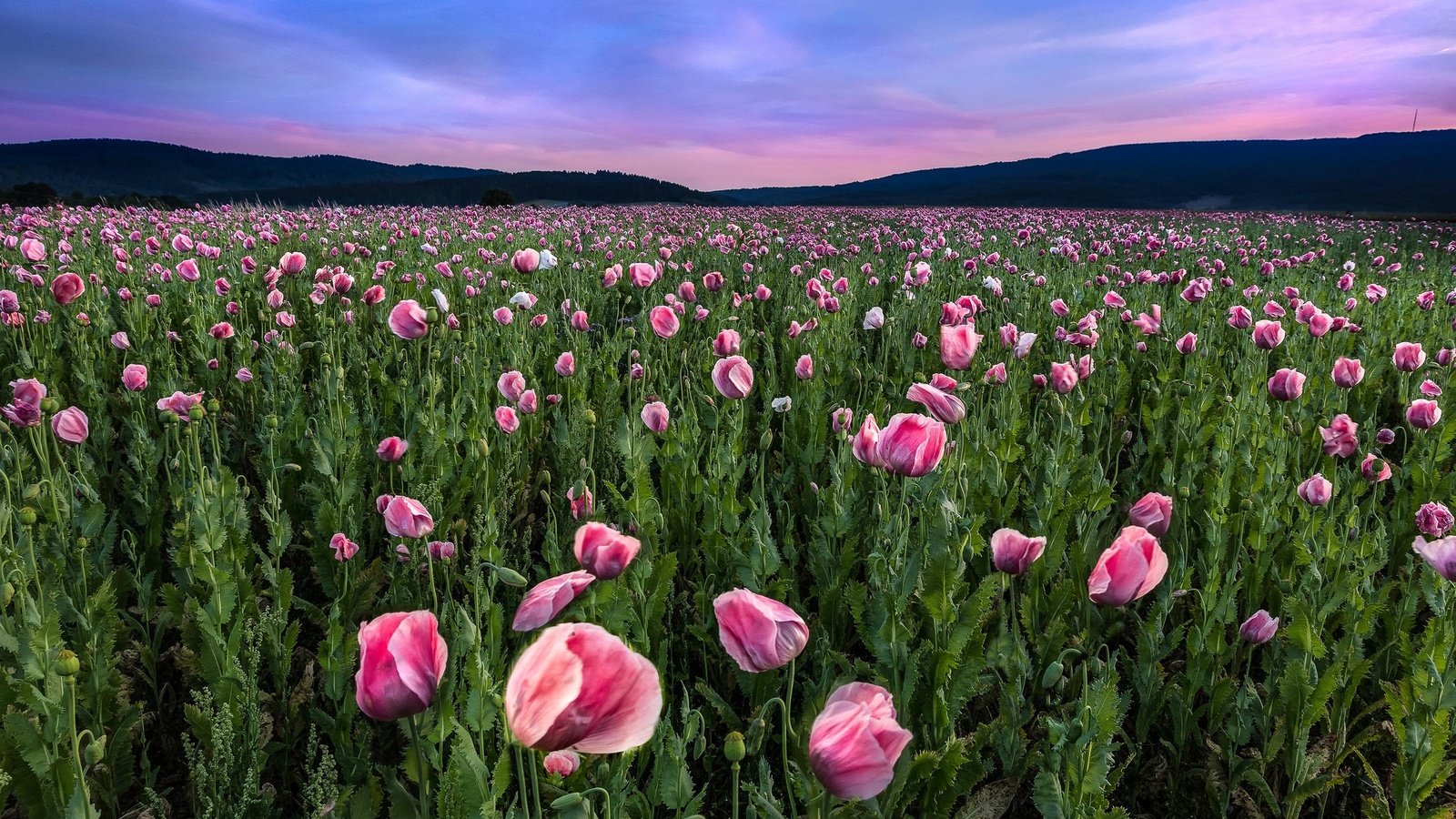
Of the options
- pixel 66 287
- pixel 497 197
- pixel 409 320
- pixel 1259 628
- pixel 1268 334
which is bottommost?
pixel 1259 628

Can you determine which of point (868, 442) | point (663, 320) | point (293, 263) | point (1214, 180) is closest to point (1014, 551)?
point (868, 442)

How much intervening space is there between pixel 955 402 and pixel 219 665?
178 cm

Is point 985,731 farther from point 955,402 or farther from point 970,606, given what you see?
point 955,402

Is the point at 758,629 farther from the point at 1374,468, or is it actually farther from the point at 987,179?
the point at 987,179

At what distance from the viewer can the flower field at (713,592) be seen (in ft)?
4.10

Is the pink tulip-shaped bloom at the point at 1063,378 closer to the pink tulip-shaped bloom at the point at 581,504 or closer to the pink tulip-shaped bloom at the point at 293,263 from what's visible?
the pink tulip-shaped bloom at the point at 581,504

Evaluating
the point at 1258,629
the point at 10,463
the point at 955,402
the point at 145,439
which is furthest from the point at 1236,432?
the point at 10,463

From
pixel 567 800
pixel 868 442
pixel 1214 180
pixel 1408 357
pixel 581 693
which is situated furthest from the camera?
pixel 1214 180

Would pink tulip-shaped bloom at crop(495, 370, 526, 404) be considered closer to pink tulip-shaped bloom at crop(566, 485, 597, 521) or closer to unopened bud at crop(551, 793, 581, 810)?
pink tulip-shaped bloom at crop(566, 485, 597, 521)

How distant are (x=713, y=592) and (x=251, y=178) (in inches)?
7546

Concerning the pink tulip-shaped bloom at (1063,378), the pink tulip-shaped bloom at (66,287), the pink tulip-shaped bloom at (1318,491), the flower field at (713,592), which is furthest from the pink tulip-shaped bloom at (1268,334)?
the pink tulip-shaped bloom at (66,287)

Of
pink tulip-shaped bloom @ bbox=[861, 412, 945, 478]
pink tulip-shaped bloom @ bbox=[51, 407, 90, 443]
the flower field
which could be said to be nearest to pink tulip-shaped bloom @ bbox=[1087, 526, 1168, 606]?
the flower field

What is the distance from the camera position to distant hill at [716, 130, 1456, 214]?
3406 inches

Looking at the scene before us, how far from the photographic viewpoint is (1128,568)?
135cm
